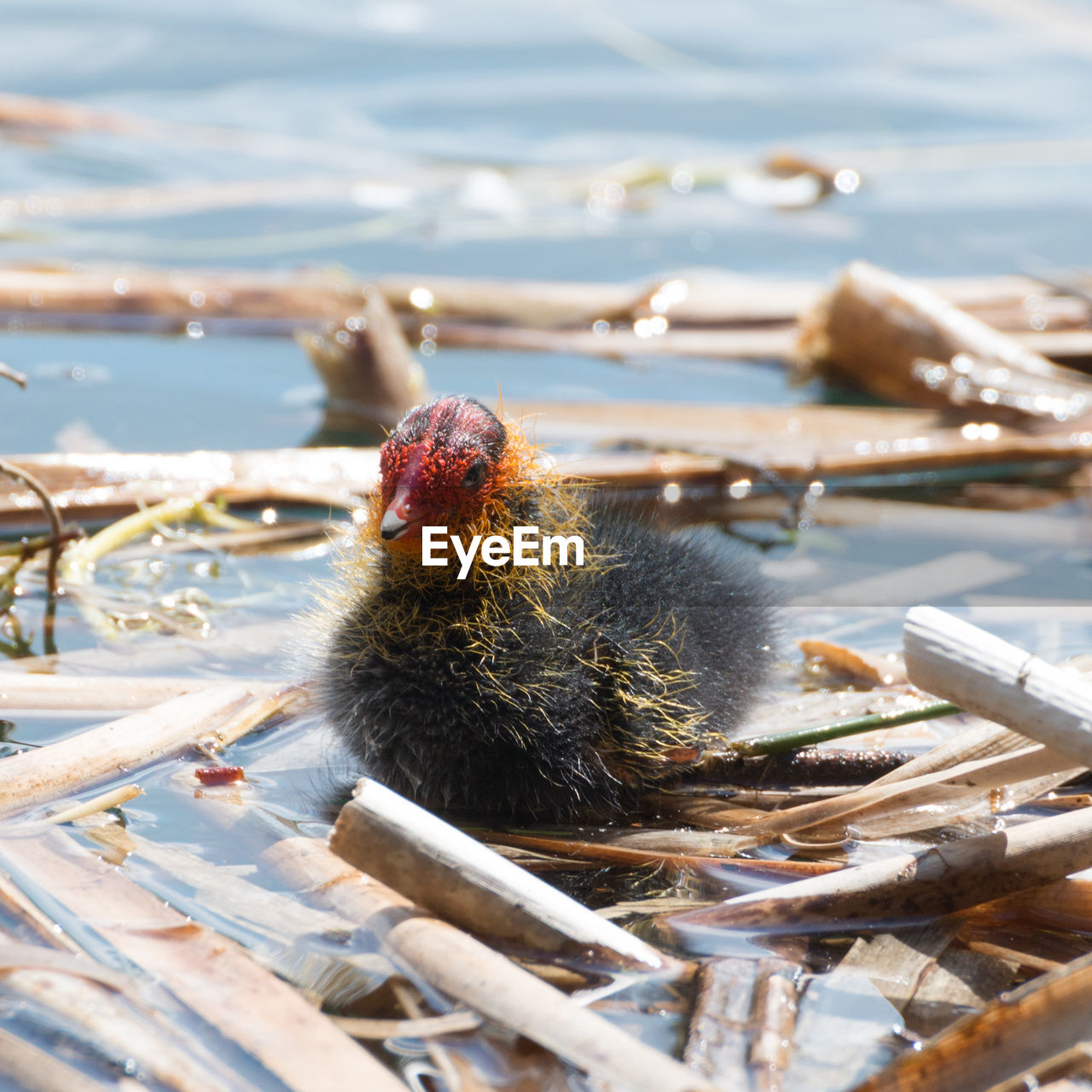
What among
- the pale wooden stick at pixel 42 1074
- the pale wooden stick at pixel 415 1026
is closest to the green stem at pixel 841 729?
the pale wooden stick at pixel 415 1026

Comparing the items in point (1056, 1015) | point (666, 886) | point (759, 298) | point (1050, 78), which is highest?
point (1050, 78)

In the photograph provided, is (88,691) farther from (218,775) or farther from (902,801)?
(902,801)

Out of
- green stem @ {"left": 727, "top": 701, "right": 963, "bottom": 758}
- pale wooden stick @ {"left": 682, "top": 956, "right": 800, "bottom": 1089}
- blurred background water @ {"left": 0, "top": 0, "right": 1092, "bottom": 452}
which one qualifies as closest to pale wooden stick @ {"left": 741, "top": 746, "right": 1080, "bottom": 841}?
green stem @ {"left": 727, "top": 701, "right": 963, "bottom": 758}

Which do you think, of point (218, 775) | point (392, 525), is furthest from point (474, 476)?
point (218, 775)

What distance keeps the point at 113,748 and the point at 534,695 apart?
2.76ft

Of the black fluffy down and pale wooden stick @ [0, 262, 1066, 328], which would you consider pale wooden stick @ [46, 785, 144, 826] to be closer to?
the black fluffy down

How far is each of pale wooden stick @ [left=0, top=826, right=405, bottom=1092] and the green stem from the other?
3.73 ft

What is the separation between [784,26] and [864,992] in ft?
35.7

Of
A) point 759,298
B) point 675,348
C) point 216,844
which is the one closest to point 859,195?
point 759,298

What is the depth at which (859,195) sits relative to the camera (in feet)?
26.3

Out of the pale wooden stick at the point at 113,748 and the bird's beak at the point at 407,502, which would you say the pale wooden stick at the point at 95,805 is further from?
the bird's beak at the point at 407,502

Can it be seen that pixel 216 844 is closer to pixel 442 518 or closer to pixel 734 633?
pixel 442 518

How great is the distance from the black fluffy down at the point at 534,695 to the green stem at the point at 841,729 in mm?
113

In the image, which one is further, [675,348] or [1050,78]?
[1050,78]
